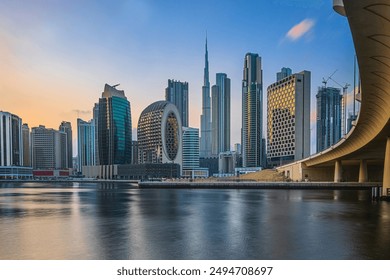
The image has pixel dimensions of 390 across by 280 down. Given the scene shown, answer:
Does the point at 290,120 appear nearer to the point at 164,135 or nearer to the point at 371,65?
the point at 164,135

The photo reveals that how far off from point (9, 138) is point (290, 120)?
477 feet

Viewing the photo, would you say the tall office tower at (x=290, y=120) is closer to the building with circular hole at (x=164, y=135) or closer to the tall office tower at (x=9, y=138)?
the building with circular hole at (x=164, y=135)

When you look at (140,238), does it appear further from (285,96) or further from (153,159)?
(153,159)

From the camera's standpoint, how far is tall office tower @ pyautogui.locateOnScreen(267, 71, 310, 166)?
158875mm

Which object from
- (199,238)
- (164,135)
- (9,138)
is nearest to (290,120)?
(164,135)

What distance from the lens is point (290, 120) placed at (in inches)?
6550

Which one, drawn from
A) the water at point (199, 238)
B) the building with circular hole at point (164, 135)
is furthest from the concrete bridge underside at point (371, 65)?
the building with circular hole at point (164, 135)

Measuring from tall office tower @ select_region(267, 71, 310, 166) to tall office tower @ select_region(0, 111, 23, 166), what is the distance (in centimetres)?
13978

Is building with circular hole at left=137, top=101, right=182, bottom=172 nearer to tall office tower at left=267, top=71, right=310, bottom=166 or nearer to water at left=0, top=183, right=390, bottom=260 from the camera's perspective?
tall office tower at left=267, top=71, right=310, bottom=166

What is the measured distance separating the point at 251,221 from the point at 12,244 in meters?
14.1

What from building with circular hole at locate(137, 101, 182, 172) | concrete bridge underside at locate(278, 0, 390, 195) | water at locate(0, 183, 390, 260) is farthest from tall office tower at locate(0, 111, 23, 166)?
concrete bridge underside at locate(278, 0, 390, 195)

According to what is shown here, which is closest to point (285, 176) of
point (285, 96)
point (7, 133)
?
point (285, 96)

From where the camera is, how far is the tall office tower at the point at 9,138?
117688 millimetres

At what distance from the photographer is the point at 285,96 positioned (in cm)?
17200
